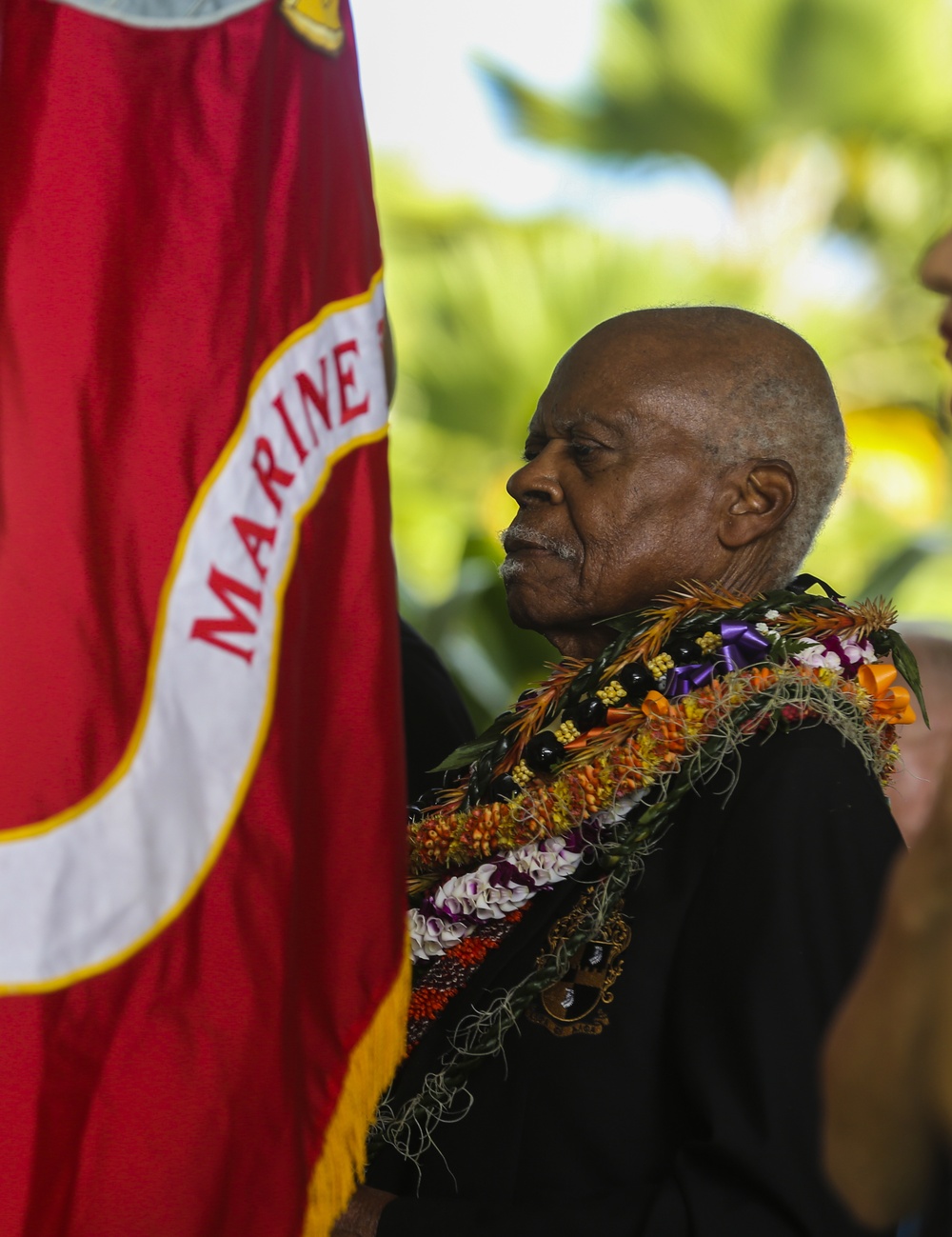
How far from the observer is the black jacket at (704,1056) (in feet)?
5.36

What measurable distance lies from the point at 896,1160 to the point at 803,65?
12.3 metres

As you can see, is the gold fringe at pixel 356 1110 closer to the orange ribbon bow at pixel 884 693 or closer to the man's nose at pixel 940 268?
the orange ribbon bow at pixel 884 693

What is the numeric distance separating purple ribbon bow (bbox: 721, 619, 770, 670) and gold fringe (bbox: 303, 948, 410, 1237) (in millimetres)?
572

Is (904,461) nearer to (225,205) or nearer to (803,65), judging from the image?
(803,65)

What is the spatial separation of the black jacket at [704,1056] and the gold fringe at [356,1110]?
10 cm

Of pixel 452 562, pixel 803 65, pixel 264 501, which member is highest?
pixel 803 65

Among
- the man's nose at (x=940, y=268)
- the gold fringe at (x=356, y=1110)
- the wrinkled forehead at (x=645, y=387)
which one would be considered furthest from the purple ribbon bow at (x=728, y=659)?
the man's nose at (x=940, y=268)

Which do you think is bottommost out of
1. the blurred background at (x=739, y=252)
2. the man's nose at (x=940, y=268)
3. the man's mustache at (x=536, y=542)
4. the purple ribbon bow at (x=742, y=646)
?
the purple ribbon bow at (x=742, y=646)

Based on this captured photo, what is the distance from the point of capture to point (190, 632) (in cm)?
167

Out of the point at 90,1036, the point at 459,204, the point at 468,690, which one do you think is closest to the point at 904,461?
the point at 459,204

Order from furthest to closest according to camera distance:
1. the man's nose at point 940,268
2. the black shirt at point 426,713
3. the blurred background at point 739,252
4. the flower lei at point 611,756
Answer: the blurred background at point 739,252, the black shirt at point 426,713, the flower lei at point 611,756, the man's nose at point 940,268

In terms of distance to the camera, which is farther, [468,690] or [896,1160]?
[468,690]

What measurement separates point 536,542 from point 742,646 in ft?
1.35

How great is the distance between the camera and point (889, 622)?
2.08m
